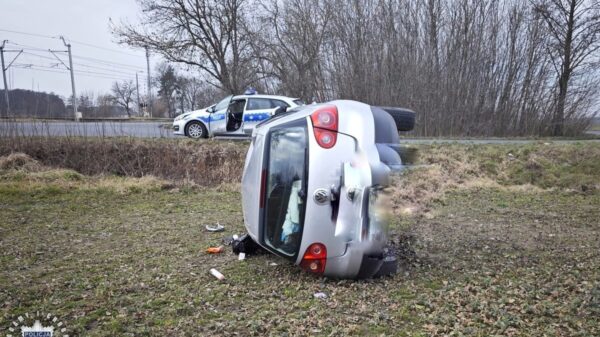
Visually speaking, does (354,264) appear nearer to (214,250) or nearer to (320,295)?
(320,295)

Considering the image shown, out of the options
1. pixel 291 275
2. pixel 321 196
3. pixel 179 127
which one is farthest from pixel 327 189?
pixel 179 127

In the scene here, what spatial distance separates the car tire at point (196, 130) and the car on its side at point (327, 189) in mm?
9714

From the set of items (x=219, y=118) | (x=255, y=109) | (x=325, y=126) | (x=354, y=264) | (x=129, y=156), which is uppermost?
(x=255, y=109)

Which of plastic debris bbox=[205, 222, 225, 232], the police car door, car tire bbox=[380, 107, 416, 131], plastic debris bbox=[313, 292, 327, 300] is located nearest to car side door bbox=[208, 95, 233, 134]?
the police car door

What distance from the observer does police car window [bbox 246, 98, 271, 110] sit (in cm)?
1234

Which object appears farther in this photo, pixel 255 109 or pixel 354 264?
pixel 255 109

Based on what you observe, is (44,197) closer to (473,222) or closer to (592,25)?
(473,222)

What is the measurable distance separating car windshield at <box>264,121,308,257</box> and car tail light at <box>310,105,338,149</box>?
122mm

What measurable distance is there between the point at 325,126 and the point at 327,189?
1.72 feet

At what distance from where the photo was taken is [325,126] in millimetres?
3334

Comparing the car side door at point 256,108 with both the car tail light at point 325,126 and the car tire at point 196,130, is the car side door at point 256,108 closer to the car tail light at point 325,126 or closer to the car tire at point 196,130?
the car tire at point 196,130

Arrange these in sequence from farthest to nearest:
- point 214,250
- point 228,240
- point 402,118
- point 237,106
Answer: point 237,106, point 228,240, point 402,118, point 214,250

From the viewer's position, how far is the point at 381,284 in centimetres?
344

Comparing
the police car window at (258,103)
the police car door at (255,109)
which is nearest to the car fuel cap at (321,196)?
the police car door at (255,109)
